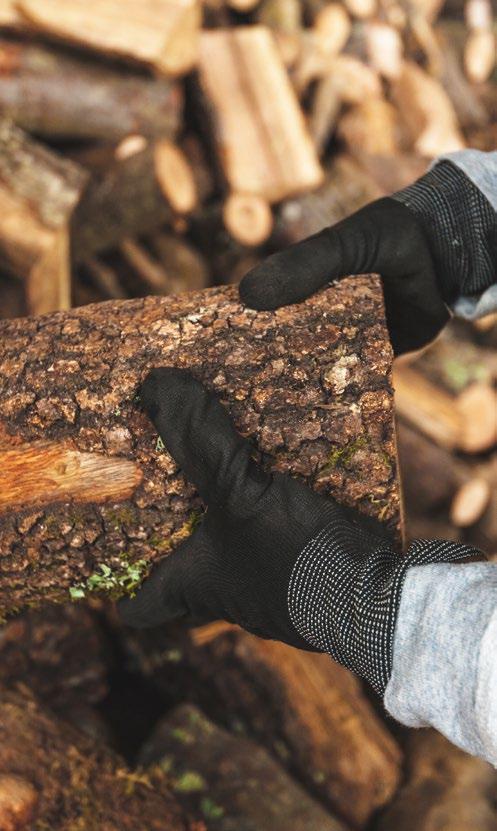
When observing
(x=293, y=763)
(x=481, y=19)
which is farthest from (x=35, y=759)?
(x=481, y=19)

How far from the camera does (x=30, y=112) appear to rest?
9.95 feet

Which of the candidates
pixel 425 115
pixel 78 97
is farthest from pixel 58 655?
pixel 425 115

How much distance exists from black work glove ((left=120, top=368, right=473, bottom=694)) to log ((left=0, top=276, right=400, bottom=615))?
65 mm

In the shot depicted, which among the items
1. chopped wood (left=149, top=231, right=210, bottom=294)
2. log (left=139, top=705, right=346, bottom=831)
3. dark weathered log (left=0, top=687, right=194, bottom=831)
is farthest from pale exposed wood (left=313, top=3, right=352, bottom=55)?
dark weathered log (left=0, top=687, right=194, bottom=831)

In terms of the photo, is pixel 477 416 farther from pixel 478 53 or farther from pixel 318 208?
pixel 478 53

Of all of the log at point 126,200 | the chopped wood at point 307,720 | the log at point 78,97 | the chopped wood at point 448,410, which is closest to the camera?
the chopped wood at point 307,720

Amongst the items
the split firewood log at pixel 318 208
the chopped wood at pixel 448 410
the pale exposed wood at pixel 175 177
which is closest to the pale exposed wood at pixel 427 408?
the chopped wood at pixel 448 410

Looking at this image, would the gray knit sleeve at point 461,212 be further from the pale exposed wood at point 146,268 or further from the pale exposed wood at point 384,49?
the pale exposed wood at point 384,49

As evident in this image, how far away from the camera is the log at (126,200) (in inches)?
125

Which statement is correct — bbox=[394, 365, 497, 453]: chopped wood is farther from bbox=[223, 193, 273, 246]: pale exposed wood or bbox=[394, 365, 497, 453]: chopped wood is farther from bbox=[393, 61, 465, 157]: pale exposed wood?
bbox=[393, 61, 465, 157]: pale exposed wood

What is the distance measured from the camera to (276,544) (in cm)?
146

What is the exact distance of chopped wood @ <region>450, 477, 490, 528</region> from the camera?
3361 mm

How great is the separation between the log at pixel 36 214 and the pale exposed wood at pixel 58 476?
1.30 m

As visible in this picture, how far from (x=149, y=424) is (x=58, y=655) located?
1388 millimetres
